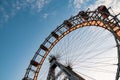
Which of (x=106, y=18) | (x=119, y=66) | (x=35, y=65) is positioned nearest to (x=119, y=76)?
(x=119, y=66)

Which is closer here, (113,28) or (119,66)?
(119,66)

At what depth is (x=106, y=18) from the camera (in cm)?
2161

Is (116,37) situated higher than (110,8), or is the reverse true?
(110,8)

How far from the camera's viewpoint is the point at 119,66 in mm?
17188

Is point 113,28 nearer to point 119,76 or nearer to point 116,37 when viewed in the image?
point 116,37

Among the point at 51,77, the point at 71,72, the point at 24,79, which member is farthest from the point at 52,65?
the point at 24,79

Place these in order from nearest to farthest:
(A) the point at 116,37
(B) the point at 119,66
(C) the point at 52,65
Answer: (B) the point at 119,66 → (A) the point at 116,37 → (C) the point at 52,65

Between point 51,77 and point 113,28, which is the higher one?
point 113,28

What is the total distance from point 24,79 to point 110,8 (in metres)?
14.6

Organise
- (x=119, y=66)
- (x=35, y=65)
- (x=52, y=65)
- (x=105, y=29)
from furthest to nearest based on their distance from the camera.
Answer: (x=35, y=65), (x=52, y=65), (x=105, y=29), (x=119, y=66)

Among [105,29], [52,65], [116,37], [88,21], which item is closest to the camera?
[116,37]

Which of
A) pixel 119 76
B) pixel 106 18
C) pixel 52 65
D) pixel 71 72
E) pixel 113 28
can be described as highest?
pixel 106 18

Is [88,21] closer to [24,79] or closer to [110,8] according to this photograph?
[110,8]

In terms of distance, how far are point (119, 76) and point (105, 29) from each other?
539cm
